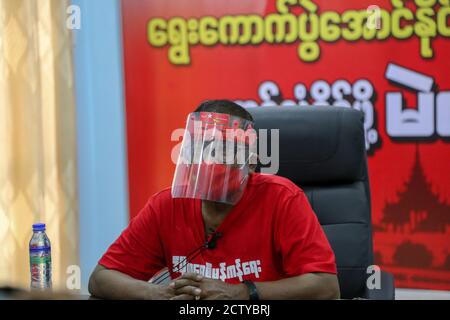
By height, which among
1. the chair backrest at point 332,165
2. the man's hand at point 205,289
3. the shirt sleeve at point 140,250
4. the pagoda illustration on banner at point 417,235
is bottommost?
the pagoda illustration on banner at point 417,235

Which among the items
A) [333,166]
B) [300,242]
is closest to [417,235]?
[333,166]

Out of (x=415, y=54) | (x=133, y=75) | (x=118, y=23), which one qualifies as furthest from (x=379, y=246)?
(x=118, y=23)

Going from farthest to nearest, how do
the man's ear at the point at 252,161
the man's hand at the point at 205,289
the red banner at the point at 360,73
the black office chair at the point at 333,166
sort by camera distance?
the red banner at the point at 360,73 < the black office chair at the point at 333,166 < the man's ear at the point at 252,161 < the man's hand at the point at 205,289

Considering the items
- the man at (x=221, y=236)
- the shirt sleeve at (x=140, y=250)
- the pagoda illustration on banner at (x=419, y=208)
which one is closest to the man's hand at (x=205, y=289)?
the man at (x=221, y=236)

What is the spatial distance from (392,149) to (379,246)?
45 cm

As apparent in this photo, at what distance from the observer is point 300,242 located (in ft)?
4.70

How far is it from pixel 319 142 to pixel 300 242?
0.47 meters

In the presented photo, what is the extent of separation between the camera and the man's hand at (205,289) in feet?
4.41

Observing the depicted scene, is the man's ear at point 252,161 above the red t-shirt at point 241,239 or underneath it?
above

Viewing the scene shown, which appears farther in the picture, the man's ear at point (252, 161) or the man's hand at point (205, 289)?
the man's ear at point (252, 161)

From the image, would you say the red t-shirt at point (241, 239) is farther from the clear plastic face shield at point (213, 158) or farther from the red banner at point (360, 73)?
the red banner at point (360, 73)

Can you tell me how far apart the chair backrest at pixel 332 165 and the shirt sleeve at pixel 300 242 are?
13.7 inches

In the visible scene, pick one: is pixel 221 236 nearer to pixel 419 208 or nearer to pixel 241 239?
pixel 241 239
